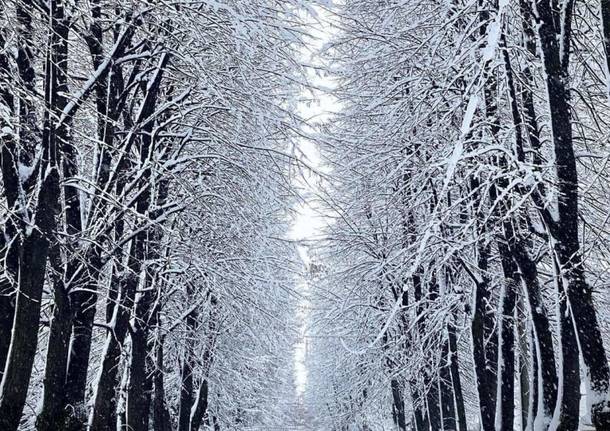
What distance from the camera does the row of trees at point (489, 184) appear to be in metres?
5.47

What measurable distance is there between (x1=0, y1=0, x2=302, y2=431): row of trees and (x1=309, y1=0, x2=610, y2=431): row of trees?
1.23m

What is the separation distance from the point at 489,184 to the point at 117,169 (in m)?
4.85

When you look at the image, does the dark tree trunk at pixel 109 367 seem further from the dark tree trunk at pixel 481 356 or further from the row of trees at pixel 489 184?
the dark tree trunk at pixel 481 356

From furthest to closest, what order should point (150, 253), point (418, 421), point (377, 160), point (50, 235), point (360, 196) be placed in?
point (418, 421) → point (360, 196) → point (377, 160) → point (150, 253) → point (50, 235)

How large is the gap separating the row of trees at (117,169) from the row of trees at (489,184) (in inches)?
48.3

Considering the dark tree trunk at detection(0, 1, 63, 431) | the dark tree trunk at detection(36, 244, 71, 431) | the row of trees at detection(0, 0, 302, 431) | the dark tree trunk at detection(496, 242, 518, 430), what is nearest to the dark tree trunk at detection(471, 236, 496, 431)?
the dark tree trunk at detection(496, 242, 518, 430)

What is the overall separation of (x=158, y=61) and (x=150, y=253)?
11.6 feet

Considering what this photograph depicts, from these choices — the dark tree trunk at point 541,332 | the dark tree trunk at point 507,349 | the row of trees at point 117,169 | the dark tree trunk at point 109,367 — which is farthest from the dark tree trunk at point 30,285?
the dark tree trunk at point 507,349

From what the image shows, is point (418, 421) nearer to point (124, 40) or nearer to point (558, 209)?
point (558, 209)

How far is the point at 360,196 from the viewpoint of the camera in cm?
1259

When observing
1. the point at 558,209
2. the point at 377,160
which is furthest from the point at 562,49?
the point at 377,160

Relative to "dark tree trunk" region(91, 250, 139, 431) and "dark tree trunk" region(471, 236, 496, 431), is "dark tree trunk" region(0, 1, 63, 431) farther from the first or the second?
"dark tree trunk" region(471, 236, 496, 431)

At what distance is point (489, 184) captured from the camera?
6.07 m

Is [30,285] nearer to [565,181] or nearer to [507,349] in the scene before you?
[565,181]
